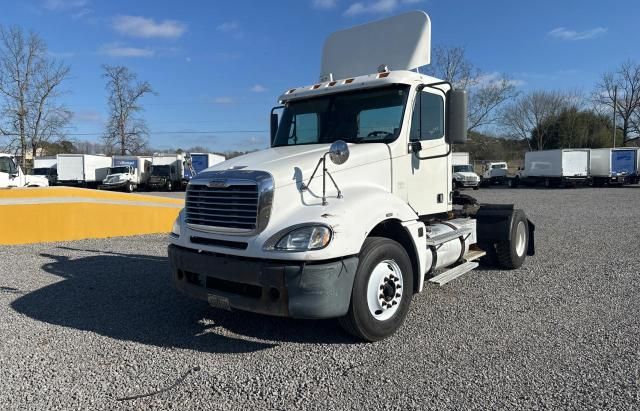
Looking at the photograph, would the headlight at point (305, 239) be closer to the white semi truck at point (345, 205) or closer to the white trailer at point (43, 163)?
the white semi truck at point (345, 205)

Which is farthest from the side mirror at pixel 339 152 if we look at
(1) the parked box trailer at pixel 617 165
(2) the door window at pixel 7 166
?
(1) the parked box trailer at pixel 617 165

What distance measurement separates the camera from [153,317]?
5352mm

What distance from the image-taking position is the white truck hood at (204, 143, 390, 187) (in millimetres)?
4504

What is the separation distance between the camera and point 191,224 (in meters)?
4.82

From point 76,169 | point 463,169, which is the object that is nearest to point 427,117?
point 463,169

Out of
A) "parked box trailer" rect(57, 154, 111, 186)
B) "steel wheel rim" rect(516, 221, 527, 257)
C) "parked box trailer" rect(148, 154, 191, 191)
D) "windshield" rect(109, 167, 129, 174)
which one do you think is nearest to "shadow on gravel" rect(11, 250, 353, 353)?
"steel wheel rim" rect(516, 221, 527, 257)

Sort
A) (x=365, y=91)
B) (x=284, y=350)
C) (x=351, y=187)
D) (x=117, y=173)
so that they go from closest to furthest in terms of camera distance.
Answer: (x=284, y=350) < (x=351, y=187) < (x=365, y=91) < (x=117, y=173)

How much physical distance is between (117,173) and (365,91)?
3575 centimetres

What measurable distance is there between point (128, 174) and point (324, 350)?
36161 mm

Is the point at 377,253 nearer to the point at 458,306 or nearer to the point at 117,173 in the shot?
the point at 458,306

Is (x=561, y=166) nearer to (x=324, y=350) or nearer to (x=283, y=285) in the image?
(x=324, y=350)

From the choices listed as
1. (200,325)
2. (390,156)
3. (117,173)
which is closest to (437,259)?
(390,156)

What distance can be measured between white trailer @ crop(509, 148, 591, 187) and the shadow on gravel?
34178 mm

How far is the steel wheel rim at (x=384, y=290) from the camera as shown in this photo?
444cm
